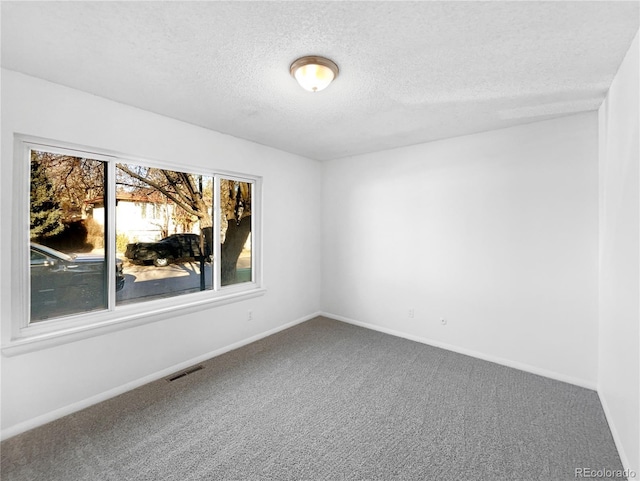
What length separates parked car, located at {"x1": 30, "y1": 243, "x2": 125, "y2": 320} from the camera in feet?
7.20

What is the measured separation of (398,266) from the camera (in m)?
3.91

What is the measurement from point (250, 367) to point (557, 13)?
3518 millimetres

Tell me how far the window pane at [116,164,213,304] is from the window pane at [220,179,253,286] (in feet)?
0.59

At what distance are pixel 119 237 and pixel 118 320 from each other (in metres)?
0.74

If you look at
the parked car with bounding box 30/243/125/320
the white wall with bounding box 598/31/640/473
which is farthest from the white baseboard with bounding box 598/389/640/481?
the parked car with bounding box 30/243/125/320

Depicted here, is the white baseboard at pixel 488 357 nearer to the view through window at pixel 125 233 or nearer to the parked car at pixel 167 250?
the view through window at pixel 125 233

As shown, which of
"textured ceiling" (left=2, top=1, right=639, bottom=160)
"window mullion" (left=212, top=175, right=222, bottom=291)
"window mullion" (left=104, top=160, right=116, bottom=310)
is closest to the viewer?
"textured ceiling" (left=2, top=1, right=639, bottom=160)

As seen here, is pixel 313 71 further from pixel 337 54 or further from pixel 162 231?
pixel 162 231

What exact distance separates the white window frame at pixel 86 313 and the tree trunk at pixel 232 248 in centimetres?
10

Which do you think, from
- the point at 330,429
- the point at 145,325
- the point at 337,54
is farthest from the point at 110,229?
the point at 330,429

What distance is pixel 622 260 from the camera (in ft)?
6.26

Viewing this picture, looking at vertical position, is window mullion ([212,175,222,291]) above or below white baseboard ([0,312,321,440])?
above

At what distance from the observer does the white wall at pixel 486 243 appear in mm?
2711

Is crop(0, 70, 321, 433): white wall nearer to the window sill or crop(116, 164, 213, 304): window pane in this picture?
the window sill
